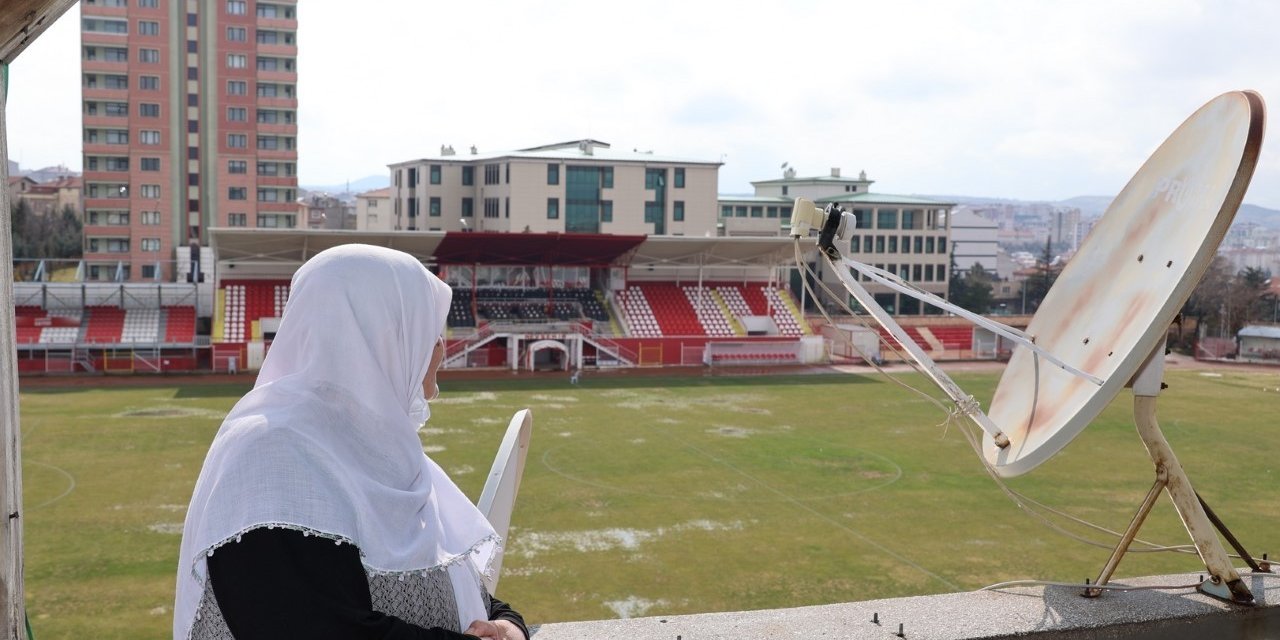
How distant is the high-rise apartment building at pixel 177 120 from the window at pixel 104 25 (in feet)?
0.18

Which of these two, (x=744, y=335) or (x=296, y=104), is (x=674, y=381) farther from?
(x=296, y=104)

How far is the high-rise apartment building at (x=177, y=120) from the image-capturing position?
186 feet

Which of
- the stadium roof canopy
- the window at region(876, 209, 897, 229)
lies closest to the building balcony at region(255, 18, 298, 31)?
the stadium roof canopy

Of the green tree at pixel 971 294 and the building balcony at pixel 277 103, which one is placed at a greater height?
the building balcony at pixel 277 103

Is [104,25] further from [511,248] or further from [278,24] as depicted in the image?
[511,248]

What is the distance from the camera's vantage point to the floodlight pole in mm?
4660

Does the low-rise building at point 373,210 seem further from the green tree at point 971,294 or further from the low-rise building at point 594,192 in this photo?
the green tree at point 971,294

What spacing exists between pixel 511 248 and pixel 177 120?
92.4 feet

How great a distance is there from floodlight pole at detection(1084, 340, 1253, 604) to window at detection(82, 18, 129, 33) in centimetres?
6199

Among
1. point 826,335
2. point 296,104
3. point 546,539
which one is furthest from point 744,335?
point 296,104

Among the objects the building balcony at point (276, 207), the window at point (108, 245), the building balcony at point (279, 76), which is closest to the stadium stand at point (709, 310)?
the building balcony at point (276, 207)

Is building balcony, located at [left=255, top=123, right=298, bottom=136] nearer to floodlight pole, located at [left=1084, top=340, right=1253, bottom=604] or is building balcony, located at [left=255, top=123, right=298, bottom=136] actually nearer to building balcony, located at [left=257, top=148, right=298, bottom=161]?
building balcony, located at [left=257, top=148, right=298, bottom=161]

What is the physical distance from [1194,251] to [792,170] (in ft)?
249

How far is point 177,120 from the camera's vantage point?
57688mm
